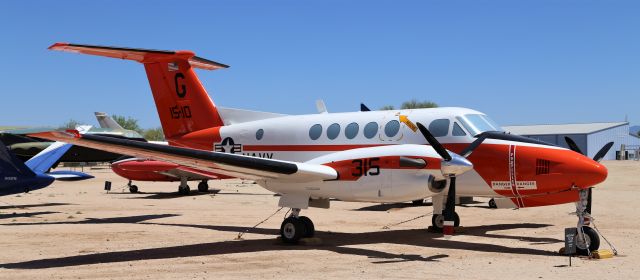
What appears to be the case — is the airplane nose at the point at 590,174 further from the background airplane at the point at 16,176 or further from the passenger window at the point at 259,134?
the background airplane at the point at 16,176

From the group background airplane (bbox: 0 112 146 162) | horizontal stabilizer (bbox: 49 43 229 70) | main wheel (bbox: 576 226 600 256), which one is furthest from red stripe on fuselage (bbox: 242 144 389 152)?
background airplane (bbox: 0 112 146 162)

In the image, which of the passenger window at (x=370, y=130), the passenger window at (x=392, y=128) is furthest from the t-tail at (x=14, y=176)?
the passenger window at (x=392, y=128)

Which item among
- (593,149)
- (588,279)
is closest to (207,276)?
(588,279)

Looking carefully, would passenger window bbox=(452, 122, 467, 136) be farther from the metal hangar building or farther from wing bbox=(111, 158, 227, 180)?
the metal hangar building

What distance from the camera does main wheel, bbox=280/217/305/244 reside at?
44.7 ft

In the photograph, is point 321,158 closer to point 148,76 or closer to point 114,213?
point 148,76

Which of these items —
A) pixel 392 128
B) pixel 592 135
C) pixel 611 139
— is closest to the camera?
pixel 392 128

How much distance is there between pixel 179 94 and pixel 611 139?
96.2m

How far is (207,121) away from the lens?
17594 mm

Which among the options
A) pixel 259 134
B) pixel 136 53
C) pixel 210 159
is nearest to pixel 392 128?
pixel 259 134

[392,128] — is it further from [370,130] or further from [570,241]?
[570,241]

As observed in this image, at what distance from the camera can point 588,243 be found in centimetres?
1196

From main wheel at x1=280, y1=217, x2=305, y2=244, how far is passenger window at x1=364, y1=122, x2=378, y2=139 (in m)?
2.56

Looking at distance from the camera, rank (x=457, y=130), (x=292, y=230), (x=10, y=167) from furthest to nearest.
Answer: (x=10, y=167), (x=457, y=130), (x=292, y=230)
